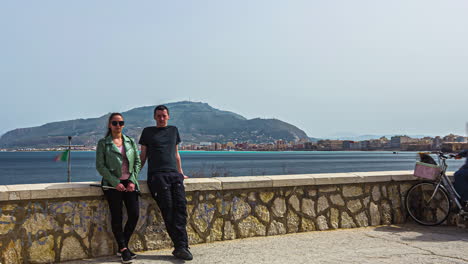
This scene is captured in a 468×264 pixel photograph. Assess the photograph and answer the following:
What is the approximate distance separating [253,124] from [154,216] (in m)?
194

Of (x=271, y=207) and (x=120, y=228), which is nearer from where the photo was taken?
(x=120, y=228)

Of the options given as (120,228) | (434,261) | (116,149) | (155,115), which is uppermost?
(155,115)

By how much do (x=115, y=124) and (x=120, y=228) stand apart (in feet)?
3.82

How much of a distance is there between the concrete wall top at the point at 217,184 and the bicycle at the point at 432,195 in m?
0.26

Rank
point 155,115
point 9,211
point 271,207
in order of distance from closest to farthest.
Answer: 1. point 9,211
2. point 155,115
3. point 271,207

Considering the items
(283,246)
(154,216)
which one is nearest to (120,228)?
(154,216)

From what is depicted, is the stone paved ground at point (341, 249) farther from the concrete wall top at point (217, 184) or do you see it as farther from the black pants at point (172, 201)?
the concrete wall top at point (217, 184)

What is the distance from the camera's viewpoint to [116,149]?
4832 millimetres

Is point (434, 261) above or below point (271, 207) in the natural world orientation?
below

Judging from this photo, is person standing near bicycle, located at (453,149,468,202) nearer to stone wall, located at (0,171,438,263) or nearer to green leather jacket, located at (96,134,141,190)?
stone wall, located at (0,171,438,263)

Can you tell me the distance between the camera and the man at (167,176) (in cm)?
498

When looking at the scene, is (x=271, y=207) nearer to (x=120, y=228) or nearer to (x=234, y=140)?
(x=120, y=228)

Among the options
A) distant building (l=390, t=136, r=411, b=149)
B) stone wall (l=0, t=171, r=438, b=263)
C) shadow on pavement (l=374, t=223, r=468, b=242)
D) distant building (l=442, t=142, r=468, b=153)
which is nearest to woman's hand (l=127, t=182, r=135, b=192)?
stone wall (l=0, t=171, r=438, b=263)

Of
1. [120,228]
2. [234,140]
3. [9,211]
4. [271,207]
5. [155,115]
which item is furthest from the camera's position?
[234,140]
